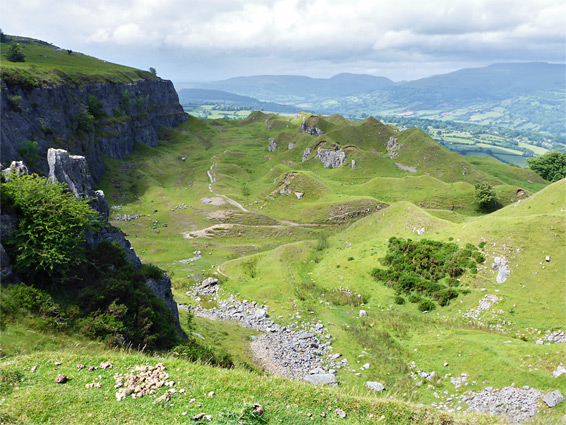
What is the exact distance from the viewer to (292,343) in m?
32.8

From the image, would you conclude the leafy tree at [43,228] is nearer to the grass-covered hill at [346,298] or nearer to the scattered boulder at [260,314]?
the grass-covered hill at [346,298]

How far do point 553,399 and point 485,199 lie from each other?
73.4 meters

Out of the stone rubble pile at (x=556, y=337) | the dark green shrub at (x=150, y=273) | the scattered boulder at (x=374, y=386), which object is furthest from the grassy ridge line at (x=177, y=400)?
the stone rubble pile at (x=556, y=337)

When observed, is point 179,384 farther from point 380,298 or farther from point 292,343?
point 380,298

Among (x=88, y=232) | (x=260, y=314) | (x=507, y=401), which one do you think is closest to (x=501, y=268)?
(x=507, y=401)

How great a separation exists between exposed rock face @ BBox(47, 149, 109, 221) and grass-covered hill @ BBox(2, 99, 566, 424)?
1572 centimetres

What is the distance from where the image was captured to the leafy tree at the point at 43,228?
2102 centimetres

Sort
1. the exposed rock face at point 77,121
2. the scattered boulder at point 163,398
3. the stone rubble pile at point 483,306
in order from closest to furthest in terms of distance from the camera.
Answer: the scattered boulder at point 163,398, the stone rubble pile at point 483,306, the exposed rock face at point 77,121

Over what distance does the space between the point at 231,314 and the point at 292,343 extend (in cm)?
1092

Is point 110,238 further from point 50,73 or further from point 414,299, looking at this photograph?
point 50,73

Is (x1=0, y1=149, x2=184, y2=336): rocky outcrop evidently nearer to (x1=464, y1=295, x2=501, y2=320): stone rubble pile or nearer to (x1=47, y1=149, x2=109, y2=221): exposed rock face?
(x1=47, y1=149, x2=109, y2=221): exposed rock face

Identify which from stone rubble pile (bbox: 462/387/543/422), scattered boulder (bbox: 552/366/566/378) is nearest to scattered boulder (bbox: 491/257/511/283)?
scattered boulder (bbox: 552/366/566/378)

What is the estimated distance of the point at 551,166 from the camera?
12700 cm

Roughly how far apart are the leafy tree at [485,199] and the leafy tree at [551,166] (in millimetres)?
59467
